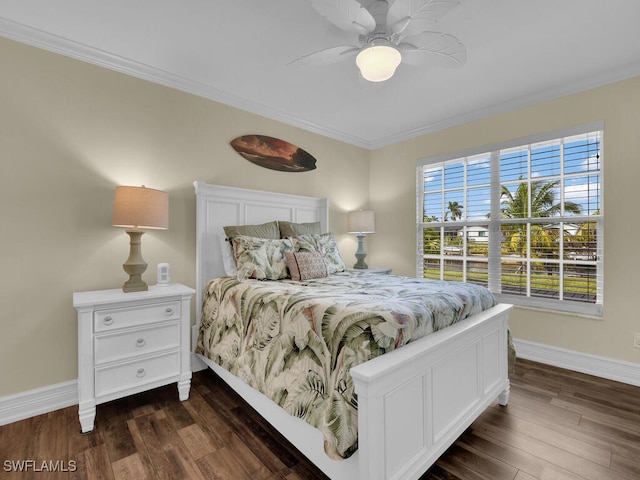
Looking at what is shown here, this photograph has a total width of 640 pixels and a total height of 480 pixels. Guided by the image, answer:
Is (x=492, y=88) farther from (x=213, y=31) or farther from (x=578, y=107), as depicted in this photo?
(x=213, y=31)

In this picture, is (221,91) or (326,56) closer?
(326,56)

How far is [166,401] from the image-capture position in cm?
219

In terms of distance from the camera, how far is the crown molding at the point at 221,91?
6.75 feet

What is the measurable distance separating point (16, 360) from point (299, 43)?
2.85 meters

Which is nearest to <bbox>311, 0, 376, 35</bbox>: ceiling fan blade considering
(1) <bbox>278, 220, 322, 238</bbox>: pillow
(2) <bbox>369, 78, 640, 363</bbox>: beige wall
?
(1) <bbox>278, 220, 322, 238</bbox>: pillow

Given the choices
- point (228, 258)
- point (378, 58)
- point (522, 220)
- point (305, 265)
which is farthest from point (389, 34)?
point (522, 220)

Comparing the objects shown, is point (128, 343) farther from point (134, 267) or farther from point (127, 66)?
point (127, 66)

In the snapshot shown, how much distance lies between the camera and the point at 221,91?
9.39ft

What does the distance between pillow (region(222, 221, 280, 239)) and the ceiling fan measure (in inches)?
57.5

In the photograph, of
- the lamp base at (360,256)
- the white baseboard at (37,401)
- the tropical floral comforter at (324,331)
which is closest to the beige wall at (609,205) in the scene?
the tropical floral comforter at (324,331)

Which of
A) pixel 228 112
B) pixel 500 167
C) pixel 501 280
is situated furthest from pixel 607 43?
pixel 228 112

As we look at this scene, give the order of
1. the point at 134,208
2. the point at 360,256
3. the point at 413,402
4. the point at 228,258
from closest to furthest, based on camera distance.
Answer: the point at 413,402 < the point at 134,208 < the point at 228,258 < the point at 360,256
